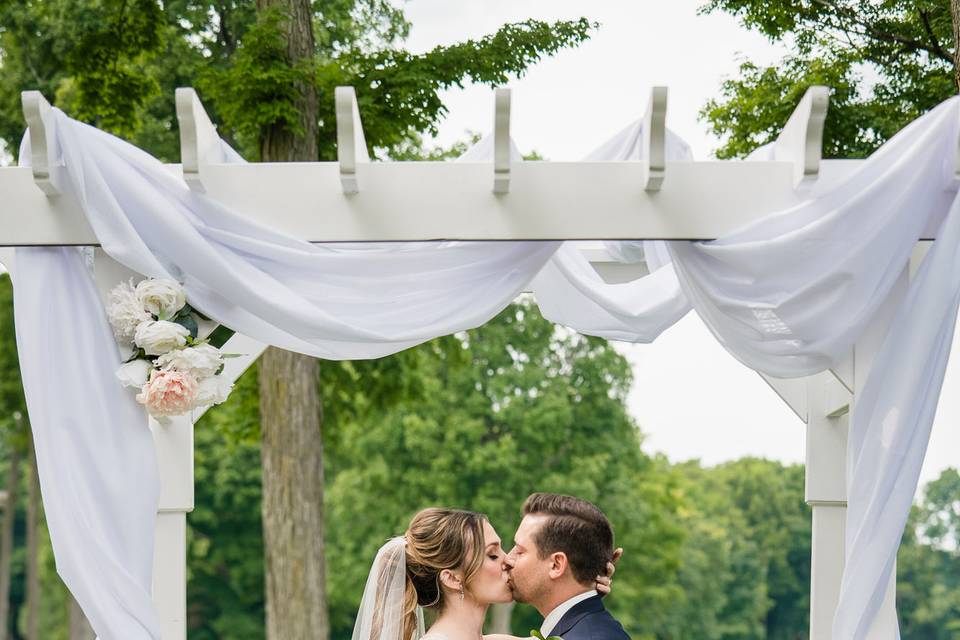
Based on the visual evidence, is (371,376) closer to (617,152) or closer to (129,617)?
(617,152)

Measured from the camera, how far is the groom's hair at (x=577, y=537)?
3.80m

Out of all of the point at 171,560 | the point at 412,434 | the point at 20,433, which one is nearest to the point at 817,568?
the point at 171,560

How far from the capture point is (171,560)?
14.6 ft

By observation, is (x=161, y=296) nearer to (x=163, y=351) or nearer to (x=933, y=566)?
(x=163, y=351)

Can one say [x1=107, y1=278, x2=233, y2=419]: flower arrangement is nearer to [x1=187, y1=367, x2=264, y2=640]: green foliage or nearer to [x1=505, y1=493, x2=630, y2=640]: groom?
[x1=505, y1=493, x2=630, y2=640]: groom

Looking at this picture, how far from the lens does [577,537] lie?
12.6 ft

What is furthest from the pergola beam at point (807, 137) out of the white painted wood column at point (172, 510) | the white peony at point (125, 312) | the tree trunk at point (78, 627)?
the tree trunk at point (78, 627)

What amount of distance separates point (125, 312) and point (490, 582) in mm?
1398

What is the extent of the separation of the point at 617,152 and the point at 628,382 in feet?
48.2

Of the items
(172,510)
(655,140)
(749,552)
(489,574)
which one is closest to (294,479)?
(172,510)

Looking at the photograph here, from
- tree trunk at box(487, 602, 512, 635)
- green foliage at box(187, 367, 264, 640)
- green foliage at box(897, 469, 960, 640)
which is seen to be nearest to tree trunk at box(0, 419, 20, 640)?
green foliage at box(187, 367, 264, 640)

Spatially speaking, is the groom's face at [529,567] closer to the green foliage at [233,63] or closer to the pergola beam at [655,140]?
the pergola beam at [655,140]

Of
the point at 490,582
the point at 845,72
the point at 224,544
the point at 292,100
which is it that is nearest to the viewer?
the point at 490,582

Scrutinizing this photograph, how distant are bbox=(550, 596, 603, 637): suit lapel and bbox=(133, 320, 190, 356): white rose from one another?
140 centimetres
